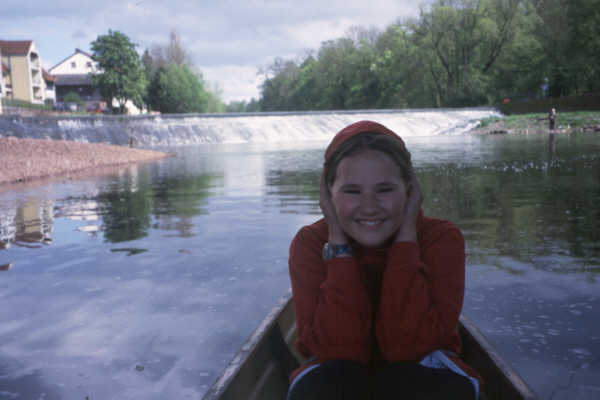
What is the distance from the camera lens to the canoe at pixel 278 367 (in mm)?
1860

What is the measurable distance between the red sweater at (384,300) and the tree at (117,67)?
61016 mm

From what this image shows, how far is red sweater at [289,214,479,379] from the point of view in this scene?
1.89 meters

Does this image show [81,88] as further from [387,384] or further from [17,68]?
[387,384]

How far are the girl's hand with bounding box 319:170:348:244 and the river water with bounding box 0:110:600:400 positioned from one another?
1207 millimetres

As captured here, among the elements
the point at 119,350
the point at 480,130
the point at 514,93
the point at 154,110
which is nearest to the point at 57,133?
the point at 480,130

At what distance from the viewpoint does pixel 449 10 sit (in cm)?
5338

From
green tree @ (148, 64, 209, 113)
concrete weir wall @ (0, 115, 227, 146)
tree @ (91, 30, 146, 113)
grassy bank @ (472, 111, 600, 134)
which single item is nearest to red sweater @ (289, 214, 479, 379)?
concrete weir wall @ (0, 115, 227, 146)

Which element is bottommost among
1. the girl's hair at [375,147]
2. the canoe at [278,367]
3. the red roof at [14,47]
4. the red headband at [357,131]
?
the canoe at [278,367]

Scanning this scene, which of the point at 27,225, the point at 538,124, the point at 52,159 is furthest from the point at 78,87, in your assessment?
the point at 27,225

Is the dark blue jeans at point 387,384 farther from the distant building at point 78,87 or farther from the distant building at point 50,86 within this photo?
the distant building at point 78,87

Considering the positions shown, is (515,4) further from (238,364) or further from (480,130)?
(238,364)

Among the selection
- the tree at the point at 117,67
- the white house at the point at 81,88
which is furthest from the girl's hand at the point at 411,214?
the white house at the point at 81,88

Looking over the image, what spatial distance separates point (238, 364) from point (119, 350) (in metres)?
1.41

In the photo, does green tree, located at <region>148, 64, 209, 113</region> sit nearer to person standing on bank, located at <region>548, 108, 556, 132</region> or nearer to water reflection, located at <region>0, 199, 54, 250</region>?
person standing on bank, located at <region>548, 108, 556, 132</region>
